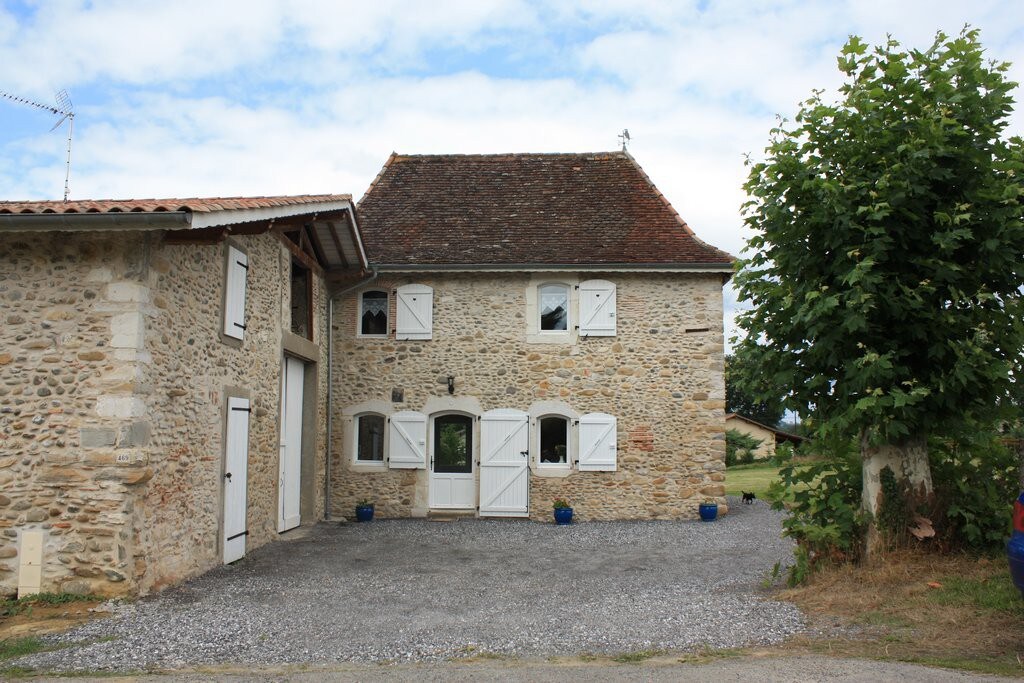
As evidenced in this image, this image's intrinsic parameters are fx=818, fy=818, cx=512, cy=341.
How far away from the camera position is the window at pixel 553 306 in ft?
42.9

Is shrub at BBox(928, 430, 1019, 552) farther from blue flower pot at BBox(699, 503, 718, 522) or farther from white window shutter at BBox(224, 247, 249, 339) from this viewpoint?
white window shutter at BBox(224, 247, 249, 339)

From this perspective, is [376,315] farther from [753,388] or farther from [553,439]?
[753,388]

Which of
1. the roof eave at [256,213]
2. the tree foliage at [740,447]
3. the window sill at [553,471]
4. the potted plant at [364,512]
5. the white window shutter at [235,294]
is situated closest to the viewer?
the roof eave at [256,213]

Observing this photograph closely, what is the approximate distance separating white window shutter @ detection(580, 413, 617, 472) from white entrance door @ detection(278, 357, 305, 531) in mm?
4302

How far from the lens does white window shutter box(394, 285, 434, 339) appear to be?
13.0 meters

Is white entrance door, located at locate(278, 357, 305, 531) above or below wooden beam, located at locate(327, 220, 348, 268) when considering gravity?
below

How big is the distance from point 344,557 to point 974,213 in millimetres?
7028

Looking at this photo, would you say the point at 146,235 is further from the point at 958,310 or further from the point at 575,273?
the point at 575,273

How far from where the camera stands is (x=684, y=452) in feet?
41.7

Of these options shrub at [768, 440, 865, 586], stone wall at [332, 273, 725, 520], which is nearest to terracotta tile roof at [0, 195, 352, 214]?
shrub at [768, 440, 865, 586]

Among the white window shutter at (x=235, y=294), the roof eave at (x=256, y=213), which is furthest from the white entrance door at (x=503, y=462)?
the white window shutter at (x=235, y=294)

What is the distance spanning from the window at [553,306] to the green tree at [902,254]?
6.24 meters

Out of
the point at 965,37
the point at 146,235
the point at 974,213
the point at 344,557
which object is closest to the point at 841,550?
the point at 974,213

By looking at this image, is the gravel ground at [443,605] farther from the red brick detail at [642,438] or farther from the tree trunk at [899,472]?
the red brick detail at [642,438]
